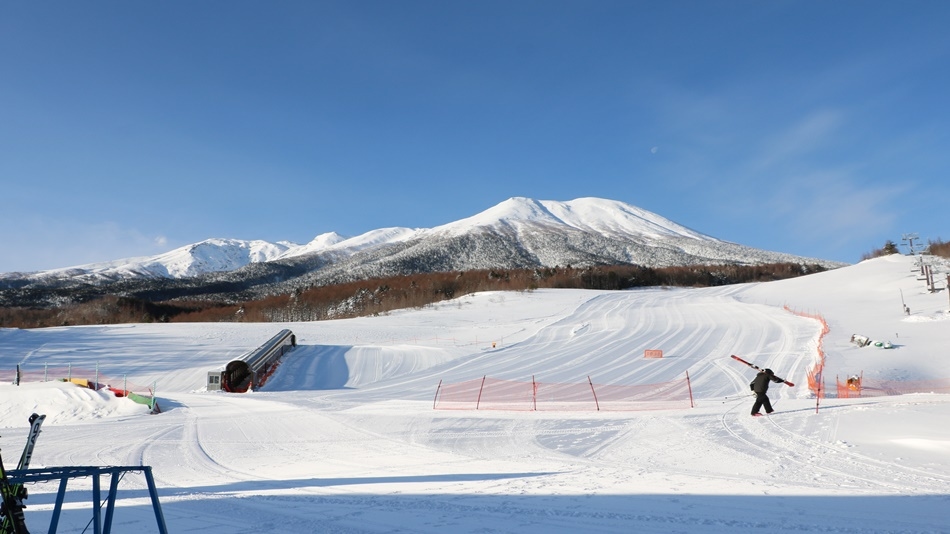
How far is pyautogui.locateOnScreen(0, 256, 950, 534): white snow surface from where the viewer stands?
7.09 meters

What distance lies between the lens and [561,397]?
74.6 feet

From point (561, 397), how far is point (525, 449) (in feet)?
35.8

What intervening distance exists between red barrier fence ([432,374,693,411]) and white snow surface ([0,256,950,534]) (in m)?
1.27

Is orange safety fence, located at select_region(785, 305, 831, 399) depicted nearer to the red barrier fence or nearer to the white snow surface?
the white snow surface

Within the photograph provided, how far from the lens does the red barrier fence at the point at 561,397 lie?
18953mm

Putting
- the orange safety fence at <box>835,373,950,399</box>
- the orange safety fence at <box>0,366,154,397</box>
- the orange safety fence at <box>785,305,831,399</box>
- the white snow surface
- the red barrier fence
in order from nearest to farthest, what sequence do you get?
1. the white snow surface
2. the red barrier fence
3. the orange safety fence at <box>785,305,831,399</box>
4. the orange safety fence at <box>835,373,950,399</box>
5. the orange safety fence at <box>0,366,154,397</box>

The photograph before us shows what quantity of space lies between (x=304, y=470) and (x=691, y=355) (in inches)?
1115

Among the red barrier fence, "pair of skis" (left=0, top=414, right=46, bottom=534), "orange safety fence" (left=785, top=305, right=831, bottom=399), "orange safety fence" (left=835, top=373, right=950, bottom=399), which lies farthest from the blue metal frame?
"orange safety fence" (left=835, top=373, right=950, bottom=399)

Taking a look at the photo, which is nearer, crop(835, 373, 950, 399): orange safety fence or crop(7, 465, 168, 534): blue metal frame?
crop(7, 465, 168, 534): blue metal frame

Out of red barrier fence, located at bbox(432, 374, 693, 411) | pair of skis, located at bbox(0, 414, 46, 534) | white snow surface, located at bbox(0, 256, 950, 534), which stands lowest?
red barrier fence, located at bbox(432, 374, 693, 411)

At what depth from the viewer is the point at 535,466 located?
1036 cm

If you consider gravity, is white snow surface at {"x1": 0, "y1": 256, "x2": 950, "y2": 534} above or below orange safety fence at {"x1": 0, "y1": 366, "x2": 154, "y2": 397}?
above

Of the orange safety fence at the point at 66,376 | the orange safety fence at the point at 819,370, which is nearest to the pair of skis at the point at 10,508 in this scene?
the orange safety fence at the point at 819,370

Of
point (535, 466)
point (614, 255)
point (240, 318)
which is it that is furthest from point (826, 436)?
point (614, 255)
